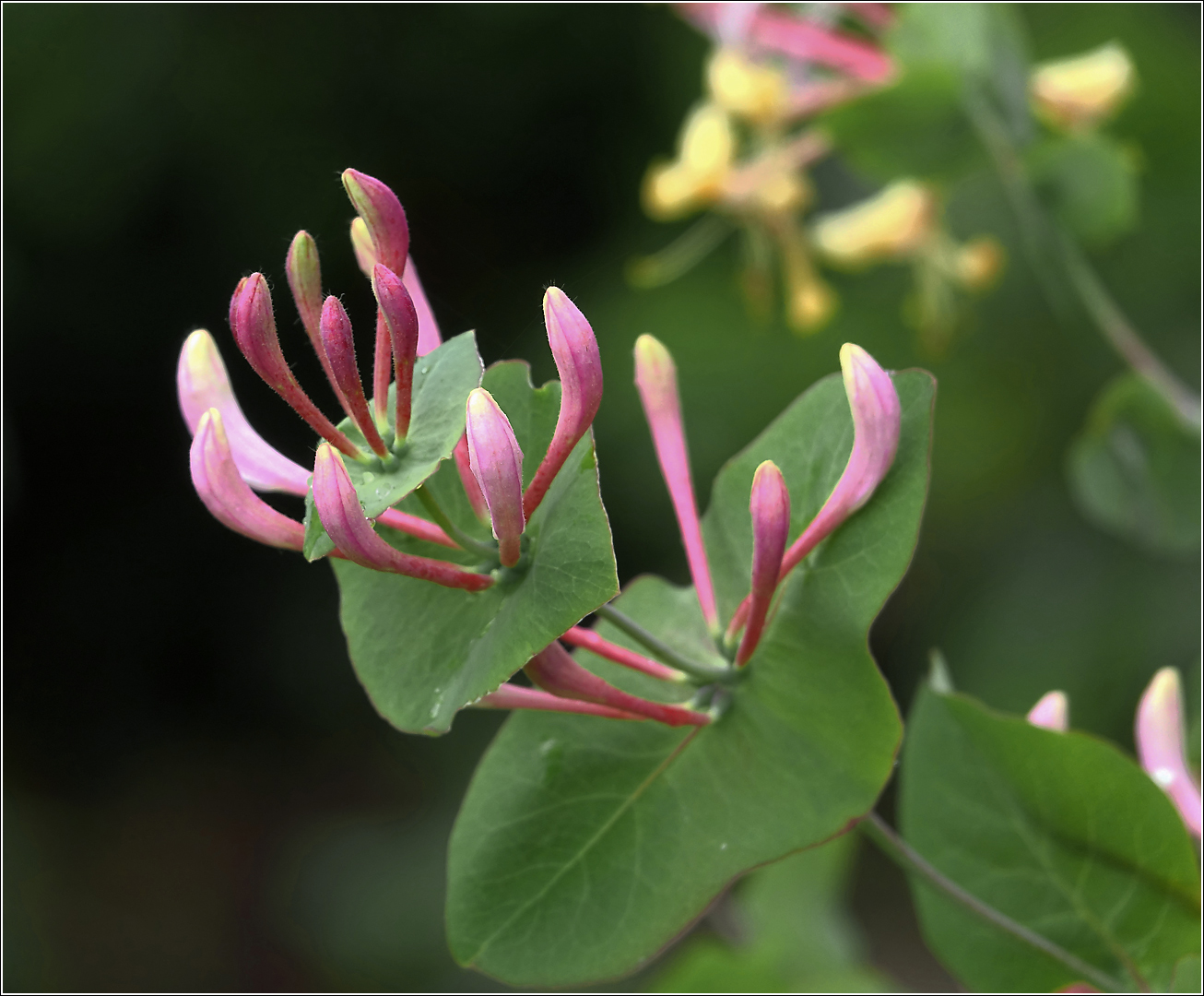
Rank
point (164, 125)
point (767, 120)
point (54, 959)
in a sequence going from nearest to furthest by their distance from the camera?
point (767, 120) < point (164, 125) < point (54, 959)

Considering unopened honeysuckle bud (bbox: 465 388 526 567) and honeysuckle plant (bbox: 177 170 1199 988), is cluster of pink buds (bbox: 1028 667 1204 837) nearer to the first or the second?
honeysuckle plant (bbox: 177 170 1199 988)

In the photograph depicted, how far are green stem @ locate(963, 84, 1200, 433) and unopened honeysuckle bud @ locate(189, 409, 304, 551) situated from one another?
470mm

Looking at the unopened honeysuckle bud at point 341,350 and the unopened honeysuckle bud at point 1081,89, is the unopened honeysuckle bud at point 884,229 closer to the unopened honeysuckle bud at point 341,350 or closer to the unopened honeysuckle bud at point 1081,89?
the unopened honeysuckle bud at point 1081,89

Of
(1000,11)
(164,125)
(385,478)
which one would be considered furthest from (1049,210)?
(164,125)

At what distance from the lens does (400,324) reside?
0.31 m

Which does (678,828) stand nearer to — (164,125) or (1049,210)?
(1049,210)

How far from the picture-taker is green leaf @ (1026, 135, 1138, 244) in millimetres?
671

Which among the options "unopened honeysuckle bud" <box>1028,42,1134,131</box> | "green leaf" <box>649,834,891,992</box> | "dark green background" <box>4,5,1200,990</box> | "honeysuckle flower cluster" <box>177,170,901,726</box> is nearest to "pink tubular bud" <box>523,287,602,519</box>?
"honeysuckle flower cluster" <box>177,170,901,726</box>

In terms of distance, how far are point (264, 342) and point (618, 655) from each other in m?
0.14

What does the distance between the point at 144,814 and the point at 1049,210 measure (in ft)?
6.52

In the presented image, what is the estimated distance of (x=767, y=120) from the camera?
0.76m

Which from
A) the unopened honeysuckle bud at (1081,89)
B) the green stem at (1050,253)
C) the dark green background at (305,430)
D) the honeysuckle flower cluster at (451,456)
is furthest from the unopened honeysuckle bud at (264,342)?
the dark green background at (305,430)

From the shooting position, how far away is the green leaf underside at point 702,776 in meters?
0.37

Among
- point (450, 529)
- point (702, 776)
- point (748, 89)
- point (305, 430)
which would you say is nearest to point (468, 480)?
point (450, 529)
